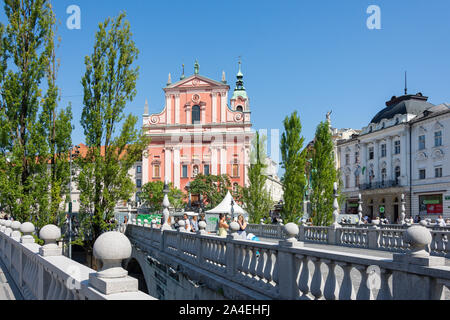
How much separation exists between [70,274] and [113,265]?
98 cm

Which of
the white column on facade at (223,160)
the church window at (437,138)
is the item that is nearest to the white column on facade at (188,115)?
the white column on facade at (223,160)

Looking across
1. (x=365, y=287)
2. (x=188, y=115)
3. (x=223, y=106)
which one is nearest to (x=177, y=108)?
(x=188, y=115)

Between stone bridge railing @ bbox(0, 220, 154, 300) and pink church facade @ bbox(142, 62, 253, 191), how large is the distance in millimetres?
51879

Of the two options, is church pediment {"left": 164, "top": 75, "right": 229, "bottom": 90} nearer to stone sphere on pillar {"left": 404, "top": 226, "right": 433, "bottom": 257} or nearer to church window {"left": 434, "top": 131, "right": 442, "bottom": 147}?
church window {"left": 434, "top": 131, "right": 442, "bottom": 147}

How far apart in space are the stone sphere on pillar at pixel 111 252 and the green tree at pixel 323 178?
22664 mm

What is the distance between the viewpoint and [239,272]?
27.8ft

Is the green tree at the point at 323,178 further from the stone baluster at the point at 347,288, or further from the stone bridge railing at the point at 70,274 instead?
the stone baluster at the point at 347,288

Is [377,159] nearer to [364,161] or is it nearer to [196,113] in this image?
[364,161]

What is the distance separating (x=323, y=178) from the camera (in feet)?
84.8

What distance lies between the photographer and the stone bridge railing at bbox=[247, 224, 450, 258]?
44.2 feet

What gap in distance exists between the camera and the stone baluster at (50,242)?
6.17 m

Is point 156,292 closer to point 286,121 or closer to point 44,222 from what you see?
point 44,222

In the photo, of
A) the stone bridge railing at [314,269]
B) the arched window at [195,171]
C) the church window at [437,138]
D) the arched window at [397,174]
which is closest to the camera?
the stone bridge railing at [314,269]

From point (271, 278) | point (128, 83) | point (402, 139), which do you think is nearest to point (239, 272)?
point (271, 278)
